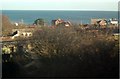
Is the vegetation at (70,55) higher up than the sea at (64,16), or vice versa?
the sea at (64,16)

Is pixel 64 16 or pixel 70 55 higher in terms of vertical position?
pixel 64 16

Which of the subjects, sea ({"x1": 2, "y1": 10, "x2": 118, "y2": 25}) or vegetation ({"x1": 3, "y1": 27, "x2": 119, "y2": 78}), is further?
sea ({"x1": 2, "y1": 10, "x2": 118, "y2": 25})

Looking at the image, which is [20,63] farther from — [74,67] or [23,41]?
[74,67]

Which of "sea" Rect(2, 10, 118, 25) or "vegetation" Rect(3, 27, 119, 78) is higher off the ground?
"sea" Rect(2, 10, 118, 25)

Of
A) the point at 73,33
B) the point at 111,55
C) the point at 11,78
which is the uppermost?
the point at 73,33

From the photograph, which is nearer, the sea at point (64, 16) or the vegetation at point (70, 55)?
the vegetation at point (70, 55)

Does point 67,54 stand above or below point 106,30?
below

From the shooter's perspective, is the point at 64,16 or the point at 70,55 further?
the point at 64,16

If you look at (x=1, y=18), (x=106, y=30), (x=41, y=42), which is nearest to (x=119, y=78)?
(x=106, y=30)
